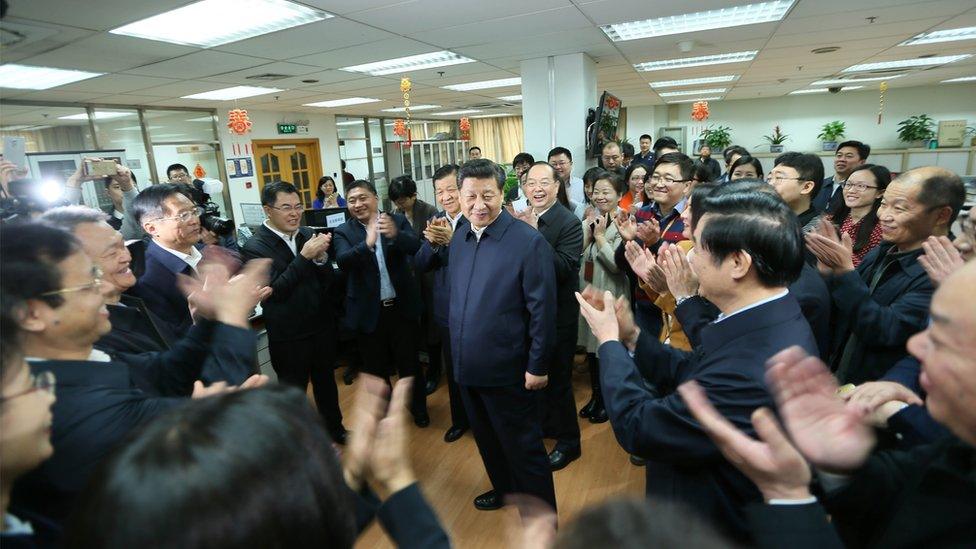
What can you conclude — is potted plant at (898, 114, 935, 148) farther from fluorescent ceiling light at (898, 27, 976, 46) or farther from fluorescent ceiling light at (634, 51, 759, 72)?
fluorescent ceiling light at (634, 51, 759, 72)

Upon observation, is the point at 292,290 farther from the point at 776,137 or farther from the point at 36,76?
the point at 776,137

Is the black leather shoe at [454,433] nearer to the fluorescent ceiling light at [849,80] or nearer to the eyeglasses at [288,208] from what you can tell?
the eyeglasses at [288,208]

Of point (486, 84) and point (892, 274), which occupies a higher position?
point (486, 84)

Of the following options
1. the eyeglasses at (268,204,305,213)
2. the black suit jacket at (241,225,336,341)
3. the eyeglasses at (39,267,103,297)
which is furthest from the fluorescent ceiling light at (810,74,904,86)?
the eyeglasses at (39,267,103,297)

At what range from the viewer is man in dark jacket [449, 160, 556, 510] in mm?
1803

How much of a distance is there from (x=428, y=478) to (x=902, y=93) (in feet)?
44.4

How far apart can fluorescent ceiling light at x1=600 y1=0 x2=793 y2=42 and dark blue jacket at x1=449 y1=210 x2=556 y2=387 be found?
2775mm

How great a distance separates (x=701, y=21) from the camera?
12.5 feet

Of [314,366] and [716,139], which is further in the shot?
[716,139]

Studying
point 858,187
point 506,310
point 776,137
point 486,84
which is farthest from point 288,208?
point 776,137

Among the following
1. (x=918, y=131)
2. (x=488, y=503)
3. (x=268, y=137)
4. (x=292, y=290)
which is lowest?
(x=488, y=503)

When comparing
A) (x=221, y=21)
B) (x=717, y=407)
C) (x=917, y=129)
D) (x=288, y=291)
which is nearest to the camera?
(x=717, y=407)

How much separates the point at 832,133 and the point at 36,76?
13619mm

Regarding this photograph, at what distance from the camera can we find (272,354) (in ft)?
8.02
